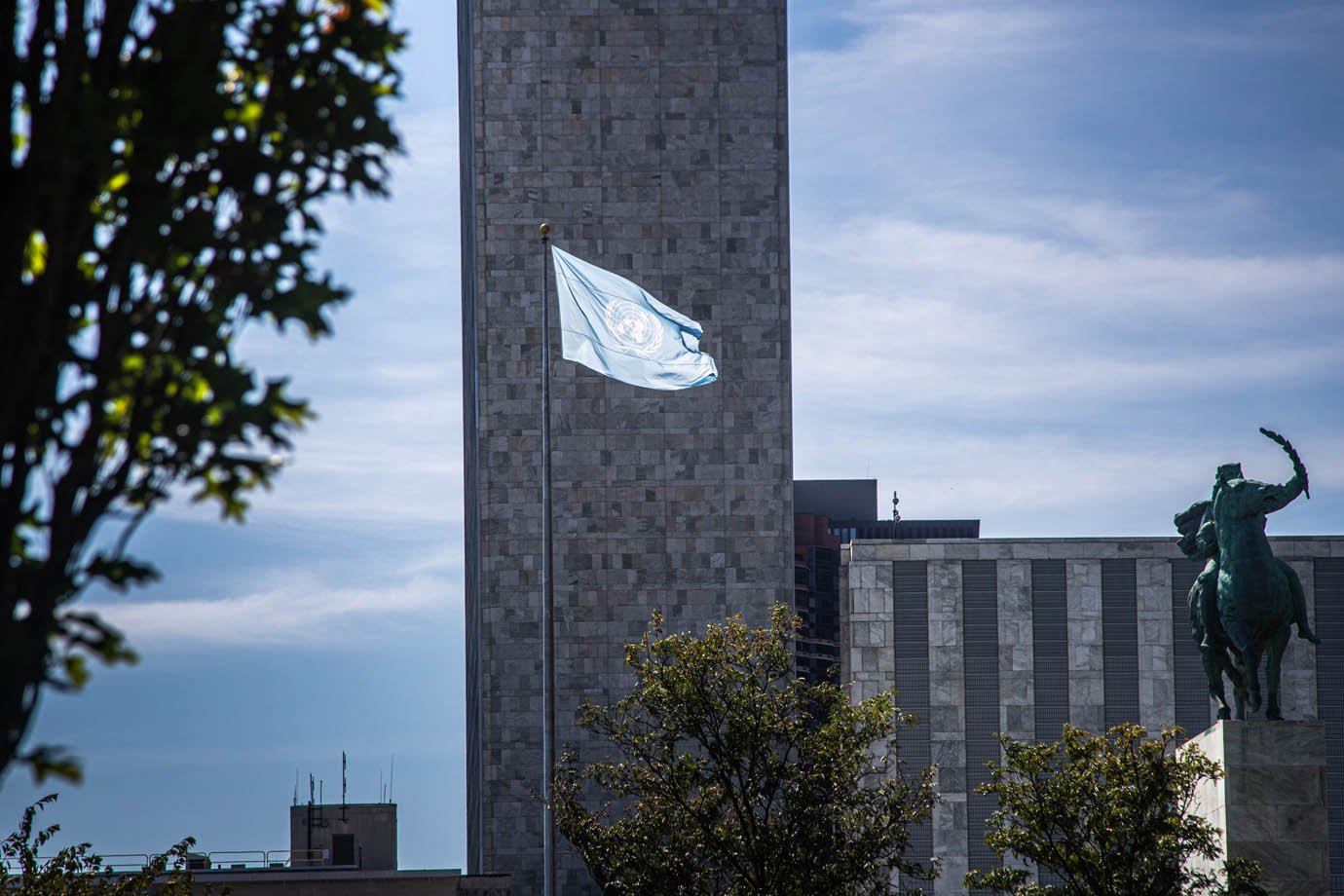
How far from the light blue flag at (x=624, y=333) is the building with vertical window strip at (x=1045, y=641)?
138 ft

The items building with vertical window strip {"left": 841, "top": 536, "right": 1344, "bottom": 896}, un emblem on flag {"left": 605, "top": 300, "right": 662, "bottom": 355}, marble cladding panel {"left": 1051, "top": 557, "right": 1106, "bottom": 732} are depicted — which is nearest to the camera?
un emblem on flag {"left": 605, "top": 300, "right": 662, "bottom": 355}

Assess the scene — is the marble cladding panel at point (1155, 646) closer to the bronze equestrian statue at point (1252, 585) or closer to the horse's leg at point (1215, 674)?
the horse's leg at point (1215, 674)

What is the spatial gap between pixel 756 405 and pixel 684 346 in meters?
37.6

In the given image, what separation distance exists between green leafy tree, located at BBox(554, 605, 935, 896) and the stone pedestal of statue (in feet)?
30.8

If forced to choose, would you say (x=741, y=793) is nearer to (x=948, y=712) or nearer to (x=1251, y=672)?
(x=1251, y=672)

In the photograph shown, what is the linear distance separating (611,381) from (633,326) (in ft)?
118

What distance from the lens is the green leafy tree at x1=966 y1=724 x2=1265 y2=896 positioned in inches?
1503

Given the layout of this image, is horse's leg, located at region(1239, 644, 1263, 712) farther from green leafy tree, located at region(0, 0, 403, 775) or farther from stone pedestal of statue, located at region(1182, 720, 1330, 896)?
green leafy tree, located at region(0, 0, 403, 775)

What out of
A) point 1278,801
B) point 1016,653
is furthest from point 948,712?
point 1278,801

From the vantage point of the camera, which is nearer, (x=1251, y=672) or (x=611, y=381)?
(x=1251, y=672)

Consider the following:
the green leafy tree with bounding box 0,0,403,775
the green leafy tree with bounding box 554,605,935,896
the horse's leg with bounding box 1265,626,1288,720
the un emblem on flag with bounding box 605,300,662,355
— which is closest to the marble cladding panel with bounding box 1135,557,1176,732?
the green leafy tree with bounding box 554,605,935,896

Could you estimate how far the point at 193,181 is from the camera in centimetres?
1045

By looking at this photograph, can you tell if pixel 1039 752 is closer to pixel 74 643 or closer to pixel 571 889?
pixel 74 643

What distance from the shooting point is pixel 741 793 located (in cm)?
4547
